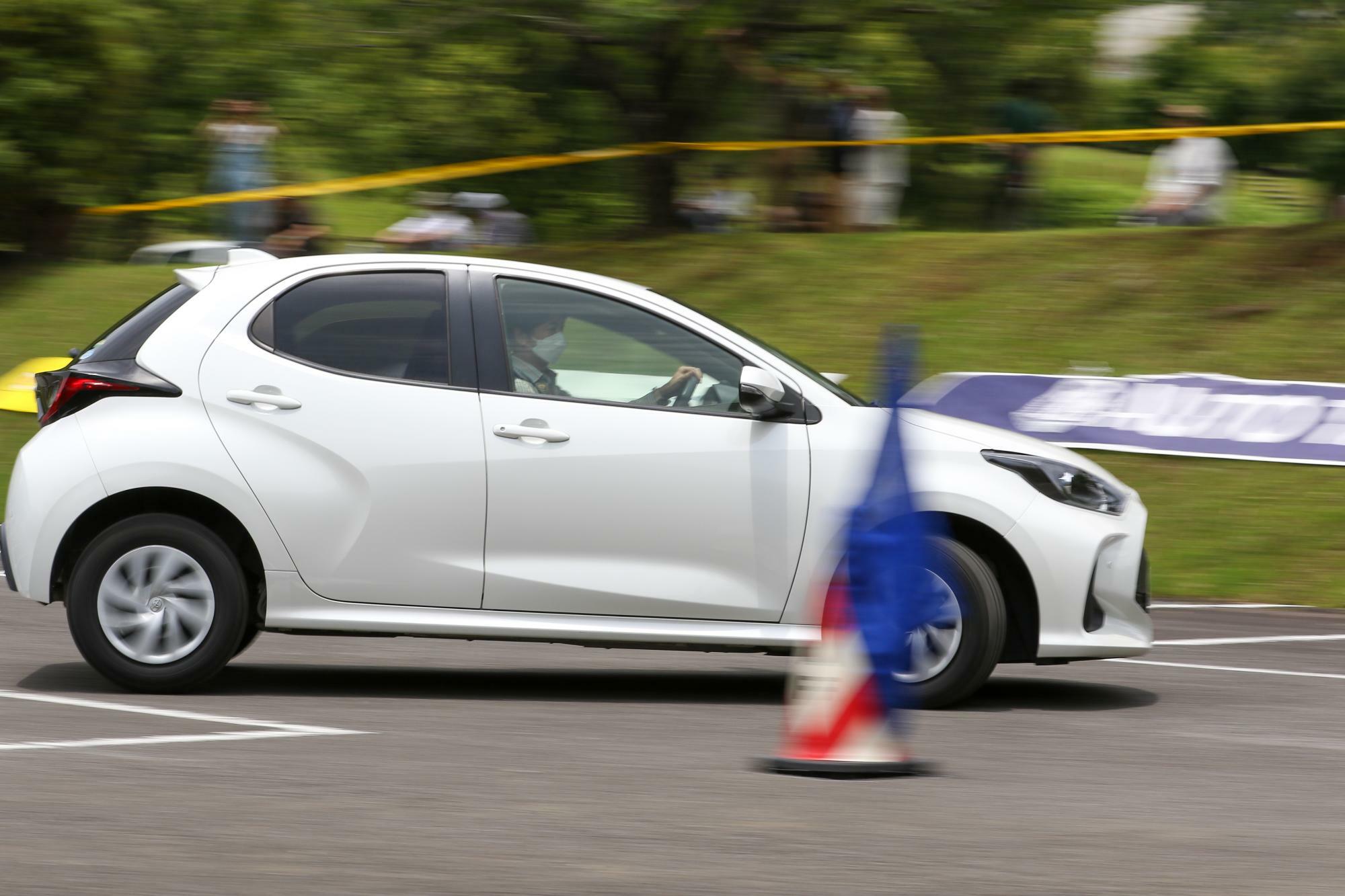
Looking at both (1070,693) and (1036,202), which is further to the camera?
(1036,202)

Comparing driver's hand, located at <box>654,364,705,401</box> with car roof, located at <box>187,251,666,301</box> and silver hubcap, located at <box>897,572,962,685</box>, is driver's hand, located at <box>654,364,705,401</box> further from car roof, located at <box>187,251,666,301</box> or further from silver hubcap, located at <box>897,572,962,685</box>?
silver hubcap, located at <box>897,572,962,685</box>

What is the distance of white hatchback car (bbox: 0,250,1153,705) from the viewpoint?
700 cm

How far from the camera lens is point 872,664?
572 cm

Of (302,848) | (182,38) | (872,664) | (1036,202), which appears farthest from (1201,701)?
(182,38)

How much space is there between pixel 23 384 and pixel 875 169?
8.17 meters

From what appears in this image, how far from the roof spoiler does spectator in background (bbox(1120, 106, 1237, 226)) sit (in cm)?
1058

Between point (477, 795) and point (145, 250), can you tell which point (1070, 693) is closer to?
point (477, 795)

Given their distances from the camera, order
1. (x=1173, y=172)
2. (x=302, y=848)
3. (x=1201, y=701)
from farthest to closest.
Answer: (x=1173, y=172) → (x=1201, y=701) → (x=302, y=848)

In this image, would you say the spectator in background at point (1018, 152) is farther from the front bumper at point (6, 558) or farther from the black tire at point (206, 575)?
the front bumper at point (6, 558)

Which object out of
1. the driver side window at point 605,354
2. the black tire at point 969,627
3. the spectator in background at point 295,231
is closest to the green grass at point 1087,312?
the spectator in background at point 295,231

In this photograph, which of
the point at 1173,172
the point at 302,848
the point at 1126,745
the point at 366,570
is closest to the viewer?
the point at 302,848

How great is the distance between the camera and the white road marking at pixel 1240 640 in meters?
9.22

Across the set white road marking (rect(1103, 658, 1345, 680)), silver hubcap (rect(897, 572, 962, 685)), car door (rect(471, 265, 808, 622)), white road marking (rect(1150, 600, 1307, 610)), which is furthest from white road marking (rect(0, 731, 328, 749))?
white road marking (rect(1150, 600, 1307, 610))

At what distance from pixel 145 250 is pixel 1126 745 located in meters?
15.0
